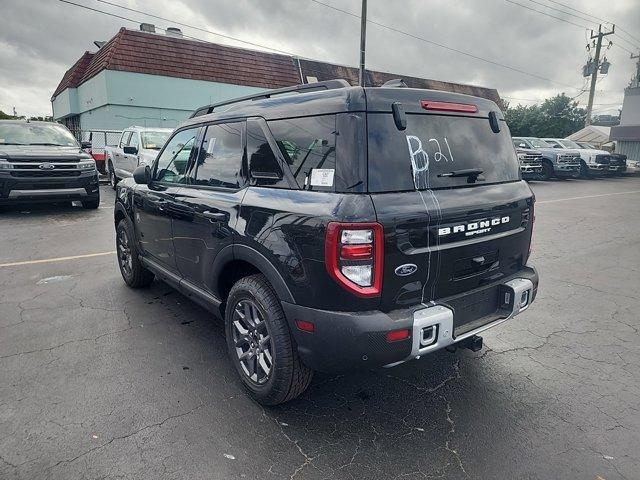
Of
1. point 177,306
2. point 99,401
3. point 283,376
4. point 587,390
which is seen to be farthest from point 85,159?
point 587,390

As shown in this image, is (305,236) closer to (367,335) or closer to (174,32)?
(367,335)

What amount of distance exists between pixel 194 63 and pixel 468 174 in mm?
22460

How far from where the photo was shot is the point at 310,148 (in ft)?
8.06

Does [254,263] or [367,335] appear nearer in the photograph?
[367,335]

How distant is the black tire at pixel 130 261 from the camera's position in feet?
15.2

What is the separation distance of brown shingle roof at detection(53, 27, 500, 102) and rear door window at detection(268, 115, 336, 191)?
2061 cm

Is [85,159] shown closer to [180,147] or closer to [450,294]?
[180,147]

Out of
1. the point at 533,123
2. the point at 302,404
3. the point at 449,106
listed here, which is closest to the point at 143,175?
the point at 302,404

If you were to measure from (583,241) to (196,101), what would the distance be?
64.1ft

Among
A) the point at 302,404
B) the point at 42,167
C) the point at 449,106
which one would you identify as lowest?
the point at 302,404

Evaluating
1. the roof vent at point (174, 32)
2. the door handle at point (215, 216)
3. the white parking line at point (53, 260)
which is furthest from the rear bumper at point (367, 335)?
the roof vent at point (174, 32)

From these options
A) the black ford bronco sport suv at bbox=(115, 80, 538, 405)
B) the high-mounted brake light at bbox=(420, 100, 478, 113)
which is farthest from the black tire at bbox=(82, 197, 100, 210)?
the high-mounted brake light at bbox=(420, 100, 478, 113)

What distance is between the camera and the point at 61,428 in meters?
2.50

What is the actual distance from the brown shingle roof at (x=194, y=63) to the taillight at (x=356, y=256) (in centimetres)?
2132
